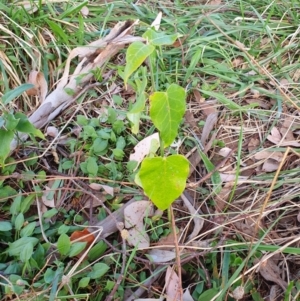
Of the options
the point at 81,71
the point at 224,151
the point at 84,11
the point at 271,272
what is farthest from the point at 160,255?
the point at 84,11

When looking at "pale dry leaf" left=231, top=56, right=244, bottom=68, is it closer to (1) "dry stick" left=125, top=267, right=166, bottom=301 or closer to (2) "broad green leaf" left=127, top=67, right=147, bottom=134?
(2) "broad green leaf" left=127, top=67, right=147, bottom=134

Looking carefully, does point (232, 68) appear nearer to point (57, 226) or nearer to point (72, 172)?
point (72, 172)

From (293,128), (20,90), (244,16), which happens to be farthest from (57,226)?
(244,16)

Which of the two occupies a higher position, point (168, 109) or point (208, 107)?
point (168, 109)

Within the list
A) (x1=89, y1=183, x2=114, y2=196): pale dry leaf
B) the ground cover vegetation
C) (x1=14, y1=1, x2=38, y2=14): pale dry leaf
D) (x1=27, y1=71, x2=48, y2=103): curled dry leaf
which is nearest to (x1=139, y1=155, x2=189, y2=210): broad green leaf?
the ground cover vegetation

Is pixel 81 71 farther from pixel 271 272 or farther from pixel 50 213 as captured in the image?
pixel 271 272

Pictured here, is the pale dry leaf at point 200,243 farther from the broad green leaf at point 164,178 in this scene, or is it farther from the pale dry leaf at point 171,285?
the broad green leaf at point 164,178

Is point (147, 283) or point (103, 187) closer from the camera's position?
point (147, 283)

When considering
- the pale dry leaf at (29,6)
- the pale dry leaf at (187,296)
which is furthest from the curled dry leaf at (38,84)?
the pale dry leaf at (187,296)
